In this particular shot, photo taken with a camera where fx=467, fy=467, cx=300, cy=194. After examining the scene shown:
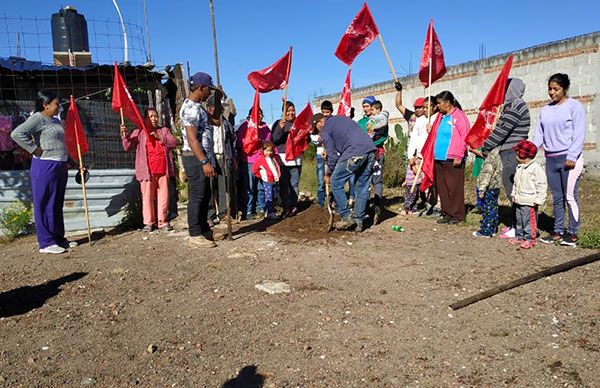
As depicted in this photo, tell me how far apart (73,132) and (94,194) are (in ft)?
3.60

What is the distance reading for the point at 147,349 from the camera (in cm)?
312

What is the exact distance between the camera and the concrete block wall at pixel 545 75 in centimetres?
904

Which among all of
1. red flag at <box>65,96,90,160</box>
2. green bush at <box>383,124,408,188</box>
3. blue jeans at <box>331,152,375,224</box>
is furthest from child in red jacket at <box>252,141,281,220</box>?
green bush at <box>383,124,408,188</box>

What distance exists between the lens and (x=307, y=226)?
21.7ft

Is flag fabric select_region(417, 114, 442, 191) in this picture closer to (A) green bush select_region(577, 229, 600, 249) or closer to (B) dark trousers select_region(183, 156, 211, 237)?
(A) green bush select_region(577, 229, 600, 249)

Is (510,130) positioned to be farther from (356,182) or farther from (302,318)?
(302,318)

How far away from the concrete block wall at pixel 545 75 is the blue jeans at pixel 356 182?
568cm

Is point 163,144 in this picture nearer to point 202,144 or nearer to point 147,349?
point 202,144

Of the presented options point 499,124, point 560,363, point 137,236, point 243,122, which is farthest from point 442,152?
point 137,236

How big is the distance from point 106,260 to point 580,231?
5.61 metres

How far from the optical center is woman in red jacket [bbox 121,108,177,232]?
6.62 m

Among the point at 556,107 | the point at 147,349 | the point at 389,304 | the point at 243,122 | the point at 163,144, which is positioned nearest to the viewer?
the point at 147,349

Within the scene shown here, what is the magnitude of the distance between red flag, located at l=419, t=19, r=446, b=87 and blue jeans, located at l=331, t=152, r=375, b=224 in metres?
1.61

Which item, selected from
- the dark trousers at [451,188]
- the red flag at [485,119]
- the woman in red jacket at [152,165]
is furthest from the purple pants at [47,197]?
the red flag at [485,119]
